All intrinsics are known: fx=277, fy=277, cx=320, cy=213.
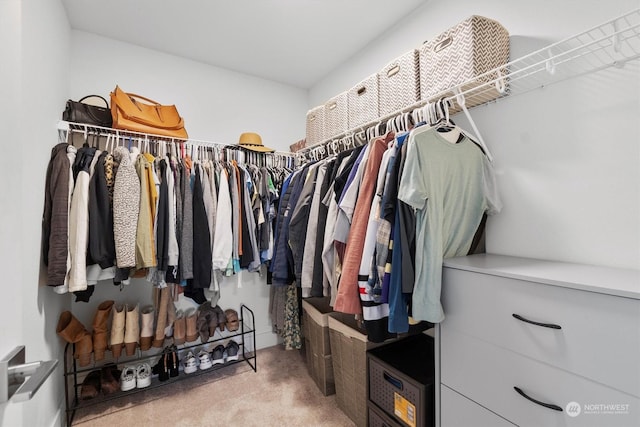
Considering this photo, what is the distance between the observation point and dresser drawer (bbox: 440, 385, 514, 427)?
1000mm

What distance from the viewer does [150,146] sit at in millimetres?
2057

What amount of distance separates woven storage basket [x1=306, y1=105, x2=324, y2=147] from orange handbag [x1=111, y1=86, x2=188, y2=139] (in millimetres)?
977

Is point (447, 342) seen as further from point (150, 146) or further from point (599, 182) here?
point (150, 146)

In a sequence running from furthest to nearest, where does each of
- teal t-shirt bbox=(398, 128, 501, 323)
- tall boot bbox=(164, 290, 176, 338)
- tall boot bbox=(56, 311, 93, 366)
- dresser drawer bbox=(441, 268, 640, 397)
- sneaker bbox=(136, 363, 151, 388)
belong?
tall boot bbox=(164, 290, 176, 338) → sneaker bbox=(136, 363, 151, 388) → tall boot bbox=(56, 311, 93, 366) → teal t-shirt bbox=(398, 128, 501, 323) → dresser drawer bbox=(441, 268, 640, 397)

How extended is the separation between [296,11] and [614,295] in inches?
85.9

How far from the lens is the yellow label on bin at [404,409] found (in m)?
1.28

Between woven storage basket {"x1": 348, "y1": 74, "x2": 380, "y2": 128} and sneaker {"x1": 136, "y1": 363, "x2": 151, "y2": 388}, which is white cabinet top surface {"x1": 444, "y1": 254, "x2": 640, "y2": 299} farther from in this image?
sneaker {"x1": 136, "y1": 363, "x2": 151, "y2": 388}

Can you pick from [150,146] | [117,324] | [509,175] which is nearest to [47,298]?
[117,324]

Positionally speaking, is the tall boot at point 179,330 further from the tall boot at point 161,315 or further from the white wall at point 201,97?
the white wall at point 201,97

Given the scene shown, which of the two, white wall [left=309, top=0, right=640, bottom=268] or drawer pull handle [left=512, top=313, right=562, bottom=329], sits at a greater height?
white wall [left=309, top=0, right=640, bottom=268]

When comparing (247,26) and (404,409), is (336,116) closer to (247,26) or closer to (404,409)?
(247,26)

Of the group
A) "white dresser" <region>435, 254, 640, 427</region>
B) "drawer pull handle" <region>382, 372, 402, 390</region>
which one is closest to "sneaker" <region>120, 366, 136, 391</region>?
"drawer pull handle" <region>382, 372, 402, 390</region>

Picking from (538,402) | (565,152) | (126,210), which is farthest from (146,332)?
(565,152)

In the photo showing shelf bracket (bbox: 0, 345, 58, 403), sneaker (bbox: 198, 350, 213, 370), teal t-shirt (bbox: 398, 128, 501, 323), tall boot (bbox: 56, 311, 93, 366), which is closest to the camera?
shelf bracket (bbox: 0, 345, 58, 403)
